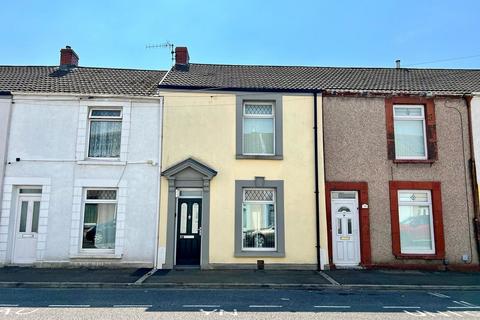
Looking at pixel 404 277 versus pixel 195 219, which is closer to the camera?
pixel 404 277

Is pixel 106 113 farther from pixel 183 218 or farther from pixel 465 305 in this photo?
pixel 465 305

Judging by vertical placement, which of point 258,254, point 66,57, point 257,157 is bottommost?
point 258,254

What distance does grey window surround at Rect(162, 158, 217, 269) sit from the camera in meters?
12.0

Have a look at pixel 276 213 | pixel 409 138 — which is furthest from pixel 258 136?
pixel 409 138

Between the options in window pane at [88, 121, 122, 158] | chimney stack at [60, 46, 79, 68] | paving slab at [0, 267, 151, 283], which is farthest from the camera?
chimney stack at [60, 46, 79, 68]

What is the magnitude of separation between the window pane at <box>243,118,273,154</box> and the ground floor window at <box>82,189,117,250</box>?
4.74 meters

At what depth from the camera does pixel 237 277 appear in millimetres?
10547

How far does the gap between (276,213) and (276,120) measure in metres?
3.13

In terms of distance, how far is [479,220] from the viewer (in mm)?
12367

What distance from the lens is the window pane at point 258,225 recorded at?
12359mm

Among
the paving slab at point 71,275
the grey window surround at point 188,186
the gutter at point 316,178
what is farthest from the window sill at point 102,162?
the gutter at point 316,178

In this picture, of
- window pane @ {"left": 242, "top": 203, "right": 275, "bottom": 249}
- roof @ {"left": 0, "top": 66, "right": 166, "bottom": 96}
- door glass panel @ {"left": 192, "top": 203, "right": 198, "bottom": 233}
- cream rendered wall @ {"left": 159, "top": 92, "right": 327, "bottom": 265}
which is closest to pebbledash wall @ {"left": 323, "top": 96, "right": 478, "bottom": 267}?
cream rendered wall @ {"left": 159, "top": 92, "right": 327, "bottom": 265}

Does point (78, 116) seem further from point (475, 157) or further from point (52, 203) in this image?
point (475, 157)

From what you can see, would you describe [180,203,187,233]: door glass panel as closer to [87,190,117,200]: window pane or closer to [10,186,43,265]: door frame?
[87,190,117,200]: window pane
